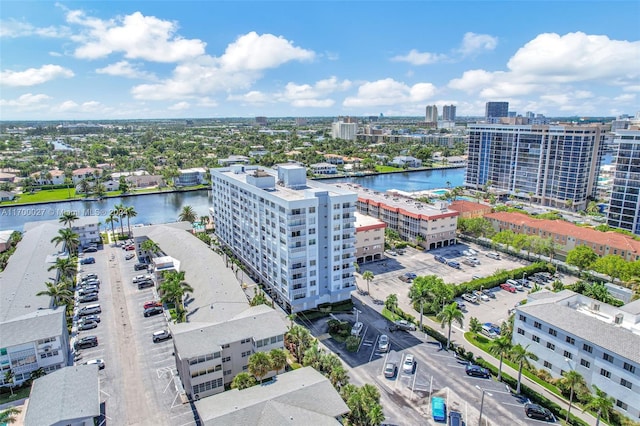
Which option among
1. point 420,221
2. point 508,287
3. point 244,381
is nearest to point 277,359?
point 244,381

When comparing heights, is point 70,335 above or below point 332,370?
below

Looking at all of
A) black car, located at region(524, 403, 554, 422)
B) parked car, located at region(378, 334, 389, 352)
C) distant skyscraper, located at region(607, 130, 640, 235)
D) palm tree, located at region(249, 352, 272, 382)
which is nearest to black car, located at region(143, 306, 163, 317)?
palm tree, located at region(249, 352, 272, 382)

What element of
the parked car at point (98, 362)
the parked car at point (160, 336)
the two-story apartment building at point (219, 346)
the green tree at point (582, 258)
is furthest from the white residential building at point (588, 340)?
Result: the parked car at point (98, 362)

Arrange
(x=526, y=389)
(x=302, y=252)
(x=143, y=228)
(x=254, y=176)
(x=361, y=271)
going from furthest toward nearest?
1. (x=143, y=228)
2. (x=361, y=271)
3. (x=254, y=176)
4. (x=302, y=252)
5. (x=526, y=389)

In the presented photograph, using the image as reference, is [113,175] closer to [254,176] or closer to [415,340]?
[254,176]

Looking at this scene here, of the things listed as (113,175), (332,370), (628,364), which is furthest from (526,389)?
(113,175)

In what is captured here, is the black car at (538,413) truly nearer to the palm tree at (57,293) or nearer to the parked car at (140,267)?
the palm tree at (57,293)
